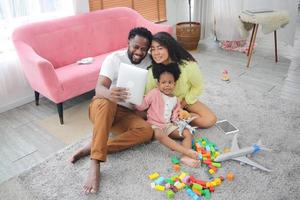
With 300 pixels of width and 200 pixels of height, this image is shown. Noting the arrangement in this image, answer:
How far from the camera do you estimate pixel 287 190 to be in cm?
159

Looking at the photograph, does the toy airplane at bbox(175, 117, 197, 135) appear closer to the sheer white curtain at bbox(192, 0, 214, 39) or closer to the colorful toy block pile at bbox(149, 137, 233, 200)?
the colorful toy block pile at bbox(149, 137, 233, 200)

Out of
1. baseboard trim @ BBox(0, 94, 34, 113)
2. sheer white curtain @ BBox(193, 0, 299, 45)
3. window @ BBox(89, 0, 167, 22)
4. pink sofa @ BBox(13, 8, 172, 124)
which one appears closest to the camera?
pink sofa @ BBox(13, 8, 172, 124)

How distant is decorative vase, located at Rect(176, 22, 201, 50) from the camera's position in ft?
12.3

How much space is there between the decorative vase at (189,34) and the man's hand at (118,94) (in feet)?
6.90

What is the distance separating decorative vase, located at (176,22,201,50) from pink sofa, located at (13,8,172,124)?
788mm

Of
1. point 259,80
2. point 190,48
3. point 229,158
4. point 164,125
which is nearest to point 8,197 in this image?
point 164,125

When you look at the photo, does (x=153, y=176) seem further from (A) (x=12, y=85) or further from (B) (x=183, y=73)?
(A) (x=12, y=85)

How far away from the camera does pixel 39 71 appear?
2.15 meters

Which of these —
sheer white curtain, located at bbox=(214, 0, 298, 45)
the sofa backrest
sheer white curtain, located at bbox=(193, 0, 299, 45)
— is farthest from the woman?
sheer white curtain, located at bbox=(214, 0, 298, 45)

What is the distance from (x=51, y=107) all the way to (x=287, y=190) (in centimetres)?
203

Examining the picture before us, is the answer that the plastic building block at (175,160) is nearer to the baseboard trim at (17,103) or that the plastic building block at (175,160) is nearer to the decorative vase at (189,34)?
the baseboard trim at (17,103)

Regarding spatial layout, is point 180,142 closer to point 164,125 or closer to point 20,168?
point 164,125

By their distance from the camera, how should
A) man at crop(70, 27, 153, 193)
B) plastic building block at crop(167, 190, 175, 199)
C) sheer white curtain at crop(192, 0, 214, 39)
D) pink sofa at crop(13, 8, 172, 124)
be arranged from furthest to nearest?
sheer white curtain at crop(192, 0, 214, 39), pink sofa at crop(13, 8, 172, 124), man at crop(70, 27, 153, 193), plastic building block at crop(167, 190, 175, 199)

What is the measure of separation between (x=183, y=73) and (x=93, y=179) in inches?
36.8
